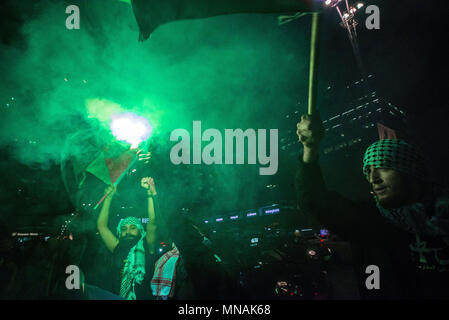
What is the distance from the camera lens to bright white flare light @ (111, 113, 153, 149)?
3314 millimetres

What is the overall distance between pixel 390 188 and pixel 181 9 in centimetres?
278

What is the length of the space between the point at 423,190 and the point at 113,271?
14.7ft

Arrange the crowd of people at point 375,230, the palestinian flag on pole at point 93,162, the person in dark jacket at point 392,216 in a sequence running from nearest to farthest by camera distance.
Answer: the crowd of people at point 375,230 → the person in dark jacket at point 392,216 → the palestinian flag on pole at point 93,162

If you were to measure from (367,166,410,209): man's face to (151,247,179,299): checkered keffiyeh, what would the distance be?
3.04 metres

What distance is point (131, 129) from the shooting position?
3441 millimetres

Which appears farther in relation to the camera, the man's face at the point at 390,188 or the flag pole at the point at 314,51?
the man's face at the point at 390,188

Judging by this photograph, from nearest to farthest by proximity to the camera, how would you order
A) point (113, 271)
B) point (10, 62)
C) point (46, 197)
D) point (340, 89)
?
point (46, 197), point (10, 62), point (113, 271), point (340, 89)

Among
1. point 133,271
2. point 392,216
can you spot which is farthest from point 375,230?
point 133,271

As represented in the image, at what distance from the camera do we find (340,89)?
1216 inches

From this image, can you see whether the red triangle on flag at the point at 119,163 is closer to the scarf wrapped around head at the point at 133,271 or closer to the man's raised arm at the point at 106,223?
the man's raised arm at the point at 106,223

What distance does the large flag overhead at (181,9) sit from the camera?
1.90 m
